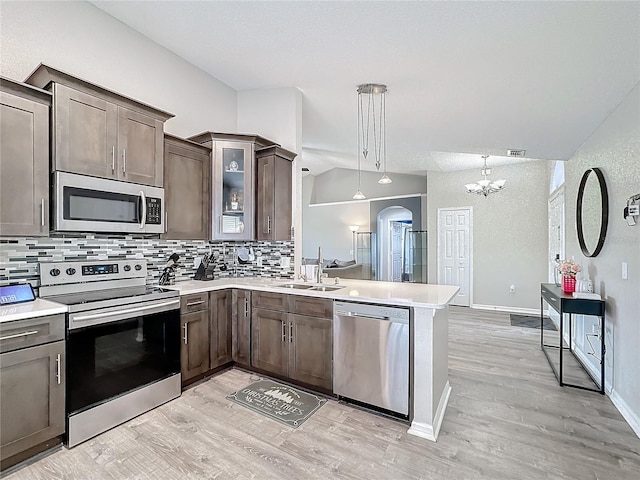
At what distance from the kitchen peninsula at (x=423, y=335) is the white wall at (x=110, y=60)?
1.89 metres

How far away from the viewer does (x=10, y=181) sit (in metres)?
1.99

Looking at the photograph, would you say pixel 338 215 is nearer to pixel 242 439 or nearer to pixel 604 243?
pixel 604 243

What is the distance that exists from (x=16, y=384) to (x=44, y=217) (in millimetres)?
982

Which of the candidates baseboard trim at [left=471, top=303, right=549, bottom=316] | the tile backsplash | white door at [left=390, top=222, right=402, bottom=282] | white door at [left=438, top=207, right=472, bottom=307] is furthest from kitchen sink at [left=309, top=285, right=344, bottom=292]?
white door at [left=390, top=222, right=402, bottom=282]

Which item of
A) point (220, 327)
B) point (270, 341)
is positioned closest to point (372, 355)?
point (270, 341)

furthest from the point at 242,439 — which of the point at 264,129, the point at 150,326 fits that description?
the point at 264,129

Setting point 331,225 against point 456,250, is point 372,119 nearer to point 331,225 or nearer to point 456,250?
point 456,250

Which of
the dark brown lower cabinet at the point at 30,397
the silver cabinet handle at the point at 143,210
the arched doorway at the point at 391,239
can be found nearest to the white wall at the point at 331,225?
the arched doorway at the point at 391,239

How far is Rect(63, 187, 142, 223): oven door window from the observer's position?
226cm

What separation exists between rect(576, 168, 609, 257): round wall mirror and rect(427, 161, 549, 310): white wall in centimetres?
259

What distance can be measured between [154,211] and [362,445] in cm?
234

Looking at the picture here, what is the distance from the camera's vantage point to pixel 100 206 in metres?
2.44

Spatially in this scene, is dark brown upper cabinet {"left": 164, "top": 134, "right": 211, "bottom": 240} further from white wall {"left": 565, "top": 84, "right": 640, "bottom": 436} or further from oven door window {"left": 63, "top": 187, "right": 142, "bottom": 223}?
white wall {"left": 565, "top": 84, "right": 640, "bottom": 436}

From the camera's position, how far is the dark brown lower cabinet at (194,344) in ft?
9.31
